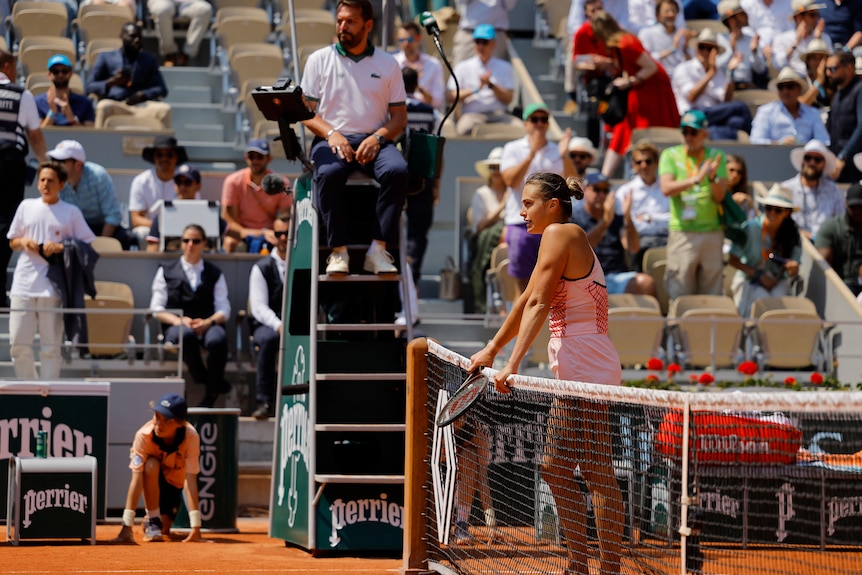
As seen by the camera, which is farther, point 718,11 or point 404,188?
point 718,11

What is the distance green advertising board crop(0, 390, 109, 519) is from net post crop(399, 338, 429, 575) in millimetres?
4161

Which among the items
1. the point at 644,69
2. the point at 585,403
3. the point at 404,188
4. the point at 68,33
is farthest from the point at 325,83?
the point at 68,33

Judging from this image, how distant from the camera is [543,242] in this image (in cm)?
719

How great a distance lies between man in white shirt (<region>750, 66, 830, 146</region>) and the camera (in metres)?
17.8

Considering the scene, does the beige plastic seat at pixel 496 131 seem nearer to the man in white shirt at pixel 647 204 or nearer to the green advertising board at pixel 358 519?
the man in white shirt at pixel 647 204

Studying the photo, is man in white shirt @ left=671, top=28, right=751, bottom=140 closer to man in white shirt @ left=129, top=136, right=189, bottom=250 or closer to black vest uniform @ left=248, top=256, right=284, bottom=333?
man in white shirt @ left=129, top=136, right=189, bottom=250

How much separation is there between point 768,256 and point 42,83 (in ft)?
27.8

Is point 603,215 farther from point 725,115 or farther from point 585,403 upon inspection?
point 585,403

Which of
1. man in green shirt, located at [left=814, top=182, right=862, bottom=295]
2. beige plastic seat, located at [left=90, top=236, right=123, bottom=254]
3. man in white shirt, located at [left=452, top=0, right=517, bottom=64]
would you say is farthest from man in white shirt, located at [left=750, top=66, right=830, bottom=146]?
beige plastic seat, located at [left=90, top=236, right=123, bottom=254]

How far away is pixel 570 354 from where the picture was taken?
7.36 metres

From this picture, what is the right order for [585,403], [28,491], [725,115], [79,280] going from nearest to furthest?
Answer: [585,403], [28,491], [79,280], [725,115]

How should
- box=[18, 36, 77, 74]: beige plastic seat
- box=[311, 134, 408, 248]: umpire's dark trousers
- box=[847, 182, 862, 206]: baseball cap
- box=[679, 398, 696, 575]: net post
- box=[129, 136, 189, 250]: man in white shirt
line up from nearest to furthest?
box=[679, 398, 696, 575]: net post → box=[311, 134, 408, 248]: umpire's dark trousers → box=[847, 182, 862, 206]: baseball cap → box=[129, 136, 189, 250]: man in white shirt → box=[18, 36, 77, 74]: beige plastic seat

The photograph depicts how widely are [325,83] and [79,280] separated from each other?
398cm

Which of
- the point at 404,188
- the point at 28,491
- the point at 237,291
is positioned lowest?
the point at 28,491
